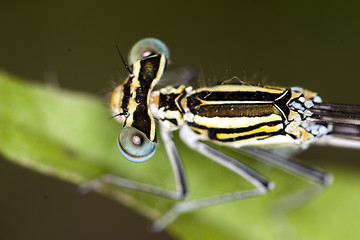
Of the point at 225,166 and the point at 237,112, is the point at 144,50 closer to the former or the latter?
the point at 237,112

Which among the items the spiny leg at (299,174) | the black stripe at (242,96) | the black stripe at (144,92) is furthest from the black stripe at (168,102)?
the spiny leg at (299,174)

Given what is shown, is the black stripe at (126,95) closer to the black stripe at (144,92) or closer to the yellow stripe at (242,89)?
the black stripe at (144,92)


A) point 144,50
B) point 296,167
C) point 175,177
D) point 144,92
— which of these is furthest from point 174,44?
point 144,92

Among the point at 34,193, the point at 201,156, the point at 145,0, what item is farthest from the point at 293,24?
the point at 34,193

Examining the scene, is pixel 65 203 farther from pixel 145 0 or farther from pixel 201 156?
pixel 145 0

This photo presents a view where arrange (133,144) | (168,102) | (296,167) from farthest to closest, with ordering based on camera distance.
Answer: (296,167) → (168,102) → (133,144)
